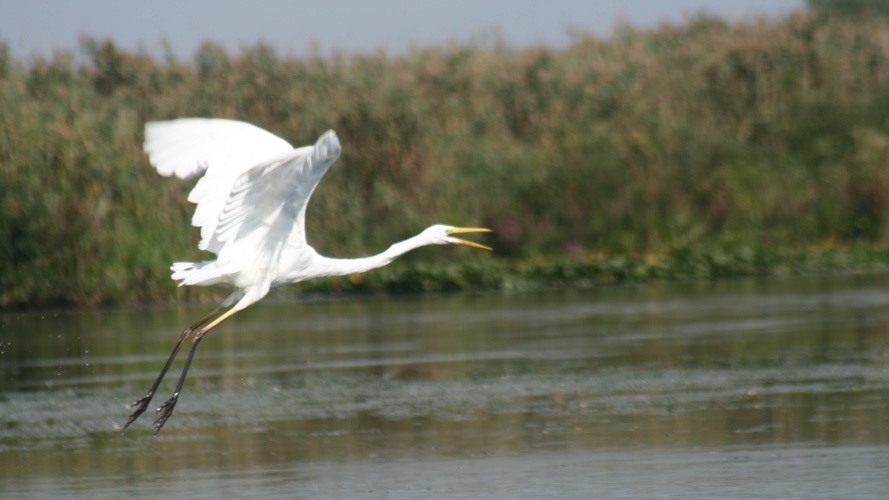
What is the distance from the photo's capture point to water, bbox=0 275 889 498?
28.8ft

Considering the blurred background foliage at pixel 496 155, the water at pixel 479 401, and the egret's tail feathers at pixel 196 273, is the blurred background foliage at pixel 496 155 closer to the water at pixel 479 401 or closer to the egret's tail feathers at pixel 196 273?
the water at pixel 479 401

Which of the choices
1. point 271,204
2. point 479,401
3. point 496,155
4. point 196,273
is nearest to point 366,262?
point 271,204

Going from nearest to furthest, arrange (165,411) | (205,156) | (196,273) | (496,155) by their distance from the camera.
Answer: (196,273), (205,156), (165,411), (496,155)

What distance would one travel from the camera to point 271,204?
996cm

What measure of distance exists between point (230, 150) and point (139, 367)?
4843 mm

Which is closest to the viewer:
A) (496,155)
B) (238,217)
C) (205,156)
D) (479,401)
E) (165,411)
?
(238,217)

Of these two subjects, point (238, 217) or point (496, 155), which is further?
point (496, 155)

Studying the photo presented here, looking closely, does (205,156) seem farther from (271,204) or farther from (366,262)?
(366,262)

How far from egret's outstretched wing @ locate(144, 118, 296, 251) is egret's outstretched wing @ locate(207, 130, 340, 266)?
170mm

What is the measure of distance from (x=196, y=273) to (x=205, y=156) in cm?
76

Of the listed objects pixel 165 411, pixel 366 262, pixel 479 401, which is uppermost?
pixel 366 262

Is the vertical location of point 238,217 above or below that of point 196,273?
above

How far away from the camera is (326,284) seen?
21375 mm

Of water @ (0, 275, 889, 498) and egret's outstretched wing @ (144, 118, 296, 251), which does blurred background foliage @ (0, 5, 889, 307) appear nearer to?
water @ (0, 275, 889, 498)
